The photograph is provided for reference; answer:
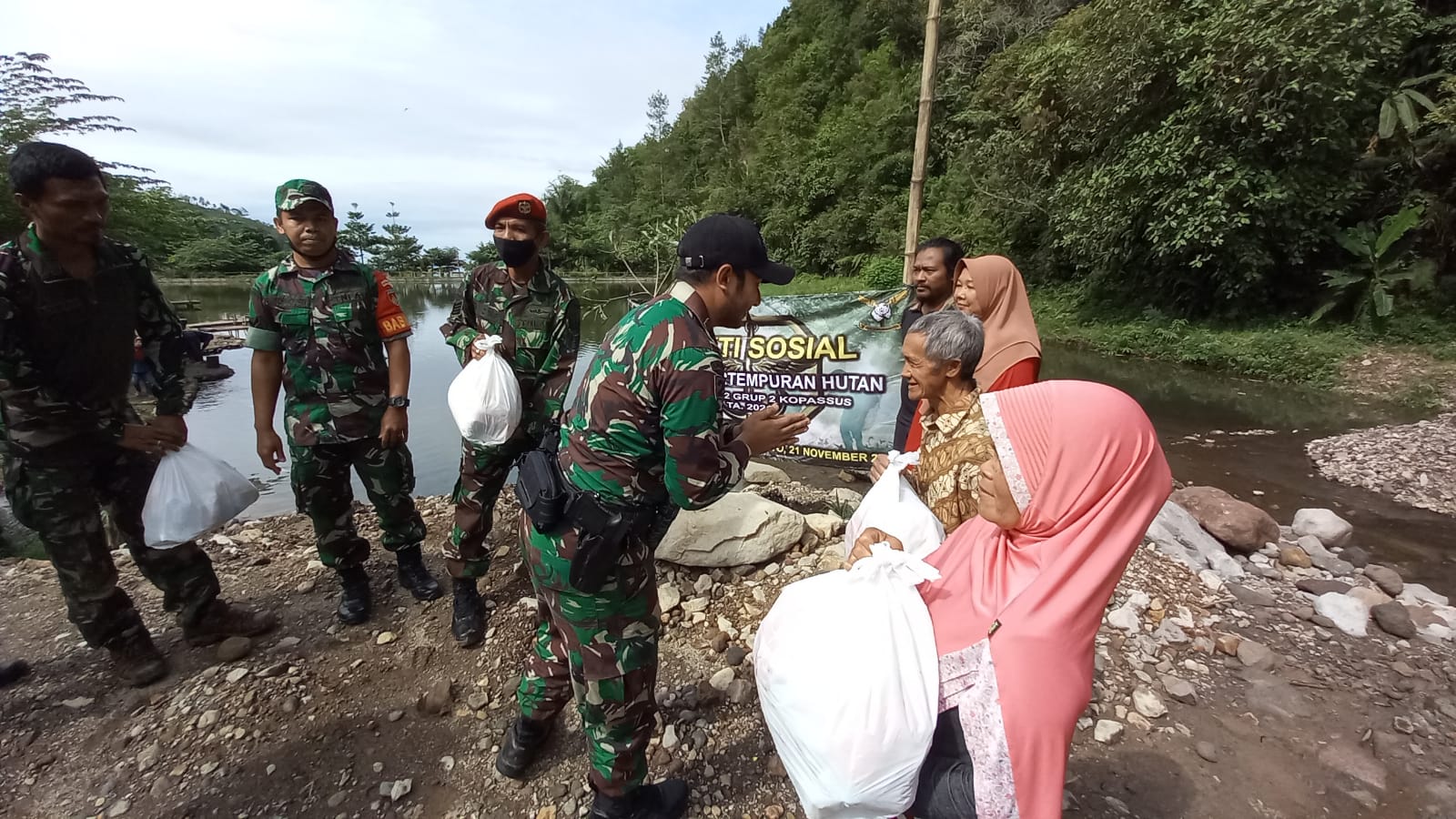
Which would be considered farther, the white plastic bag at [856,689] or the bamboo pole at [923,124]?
the bamboo pole at [923,124]

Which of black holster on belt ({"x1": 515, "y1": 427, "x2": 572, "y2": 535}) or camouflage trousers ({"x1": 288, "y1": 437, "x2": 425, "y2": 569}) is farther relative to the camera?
camouflage trousers ({"x1": 288, "y1": 437, "x2": 425, "y2": 569})

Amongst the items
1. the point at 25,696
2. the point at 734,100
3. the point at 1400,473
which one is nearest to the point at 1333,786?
the point at 25,696

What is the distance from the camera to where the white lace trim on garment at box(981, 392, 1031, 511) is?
4.22 feet

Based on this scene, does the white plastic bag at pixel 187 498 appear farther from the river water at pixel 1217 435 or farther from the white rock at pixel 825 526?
the river water at pixel 1217 435

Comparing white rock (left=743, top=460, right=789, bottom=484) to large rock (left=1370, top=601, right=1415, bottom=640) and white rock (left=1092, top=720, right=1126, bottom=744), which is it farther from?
large rock (left=1370, top=601, right=1415, bottom=640)

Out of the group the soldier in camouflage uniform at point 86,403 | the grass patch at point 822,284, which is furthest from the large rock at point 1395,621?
the grass patch at point 822,284

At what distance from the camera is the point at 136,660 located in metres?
2.45

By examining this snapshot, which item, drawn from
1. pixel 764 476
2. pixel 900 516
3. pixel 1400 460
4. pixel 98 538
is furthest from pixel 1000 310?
pixel 1400 460

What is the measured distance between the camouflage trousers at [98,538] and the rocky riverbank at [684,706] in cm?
27

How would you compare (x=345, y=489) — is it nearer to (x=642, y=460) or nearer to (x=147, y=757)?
(x=147, y=757)

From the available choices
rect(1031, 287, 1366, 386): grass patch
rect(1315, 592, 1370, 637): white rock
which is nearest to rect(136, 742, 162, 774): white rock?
rect(1315, 592, 1370, 637): white rock

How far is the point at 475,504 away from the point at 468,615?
0.50 m

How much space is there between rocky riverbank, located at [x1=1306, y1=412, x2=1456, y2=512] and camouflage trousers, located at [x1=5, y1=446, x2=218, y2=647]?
8.34 meters

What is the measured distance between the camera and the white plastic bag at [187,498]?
224 cm
